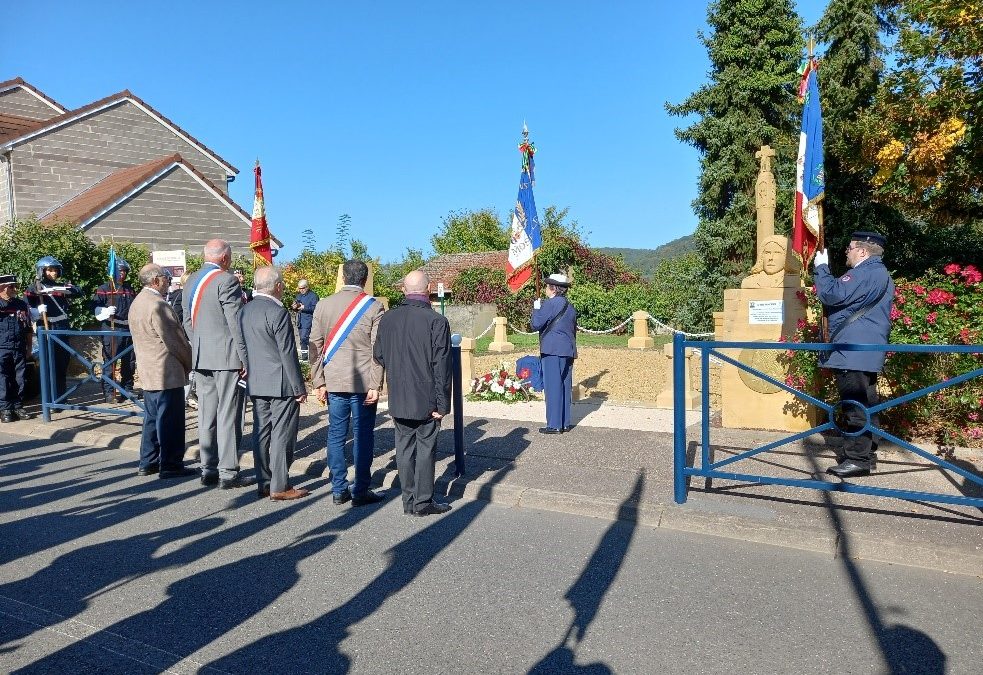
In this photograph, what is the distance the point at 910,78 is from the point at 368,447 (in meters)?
11.1

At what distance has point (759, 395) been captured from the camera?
25.4 ft

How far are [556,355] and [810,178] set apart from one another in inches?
128

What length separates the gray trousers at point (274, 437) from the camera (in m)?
Result: 5.84

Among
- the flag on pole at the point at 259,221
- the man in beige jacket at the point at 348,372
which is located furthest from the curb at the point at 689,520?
the flag on pole at the point at 259,221

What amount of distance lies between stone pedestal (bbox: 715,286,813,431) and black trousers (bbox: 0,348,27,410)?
342 inches

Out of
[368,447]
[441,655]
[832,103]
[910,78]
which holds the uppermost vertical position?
[832,103]

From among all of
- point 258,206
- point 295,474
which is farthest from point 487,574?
point 258,206

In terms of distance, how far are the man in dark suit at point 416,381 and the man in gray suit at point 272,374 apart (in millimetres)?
818

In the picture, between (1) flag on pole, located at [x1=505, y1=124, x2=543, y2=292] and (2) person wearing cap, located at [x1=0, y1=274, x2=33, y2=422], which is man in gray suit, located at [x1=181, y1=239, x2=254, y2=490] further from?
(1) flag on pole, located at [x1=505, y1=124, x2=543, y2=292]

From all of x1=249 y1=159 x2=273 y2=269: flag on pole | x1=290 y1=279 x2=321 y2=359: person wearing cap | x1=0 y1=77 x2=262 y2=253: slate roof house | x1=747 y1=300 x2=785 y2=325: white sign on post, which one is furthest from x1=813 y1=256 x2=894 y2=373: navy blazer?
x1=0 y1=77 x2=262 y2=253: slate roof house

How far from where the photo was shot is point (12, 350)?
9367 millimetres

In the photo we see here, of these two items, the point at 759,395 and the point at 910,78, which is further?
the point at 910,78

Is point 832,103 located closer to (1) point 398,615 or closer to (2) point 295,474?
(2) point 295,474

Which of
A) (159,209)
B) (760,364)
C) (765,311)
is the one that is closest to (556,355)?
(760,364)
